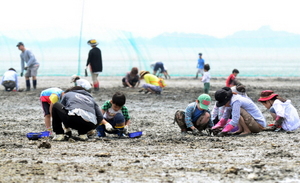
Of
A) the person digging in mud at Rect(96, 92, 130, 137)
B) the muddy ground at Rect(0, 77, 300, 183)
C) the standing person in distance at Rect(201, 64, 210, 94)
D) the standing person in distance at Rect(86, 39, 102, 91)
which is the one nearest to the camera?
the muddy ground at Rect(0, 77, 300, 183)

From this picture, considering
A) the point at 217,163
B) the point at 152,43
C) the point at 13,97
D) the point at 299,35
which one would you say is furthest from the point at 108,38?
the point at 217,163

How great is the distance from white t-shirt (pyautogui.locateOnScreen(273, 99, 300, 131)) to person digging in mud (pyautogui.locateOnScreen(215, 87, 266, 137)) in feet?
1.38

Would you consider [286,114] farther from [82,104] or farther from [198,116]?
[82,104]

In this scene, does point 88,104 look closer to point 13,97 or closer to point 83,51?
point 13,97

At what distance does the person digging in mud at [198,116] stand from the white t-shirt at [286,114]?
120 centimetres

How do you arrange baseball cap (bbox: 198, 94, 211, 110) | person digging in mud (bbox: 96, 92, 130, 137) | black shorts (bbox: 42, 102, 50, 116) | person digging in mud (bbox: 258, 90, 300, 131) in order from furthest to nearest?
black shorts (bbox: 42, 102, 50, 116)
person digging in mud (bbox: 258, 90, 300, 131)
baseball cap (bbox: 198, 94, 211, 110)
person digging in mud (bbox: 96, 92, 130, 137)

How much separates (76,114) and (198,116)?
220 cm

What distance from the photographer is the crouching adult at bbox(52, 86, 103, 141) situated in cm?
775

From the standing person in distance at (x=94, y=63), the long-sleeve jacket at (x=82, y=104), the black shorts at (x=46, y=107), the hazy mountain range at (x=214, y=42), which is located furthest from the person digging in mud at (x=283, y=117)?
the hazy mountain range at (x=214, y=42)

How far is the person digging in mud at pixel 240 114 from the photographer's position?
8.32 metres

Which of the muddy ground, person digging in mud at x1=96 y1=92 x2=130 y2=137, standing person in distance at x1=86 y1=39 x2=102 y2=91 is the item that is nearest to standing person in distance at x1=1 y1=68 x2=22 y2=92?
standing person in distance at x1=86 y1=39 x2=102 y2=91

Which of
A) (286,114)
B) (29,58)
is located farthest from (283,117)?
(29,58)

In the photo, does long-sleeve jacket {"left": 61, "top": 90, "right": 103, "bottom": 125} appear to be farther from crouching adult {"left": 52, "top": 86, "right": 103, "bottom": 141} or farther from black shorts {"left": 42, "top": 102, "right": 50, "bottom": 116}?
black shorts {"left": 42, "top": 102, "right": 50, "bottom": 116}

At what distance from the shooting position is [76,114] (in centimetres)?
772
